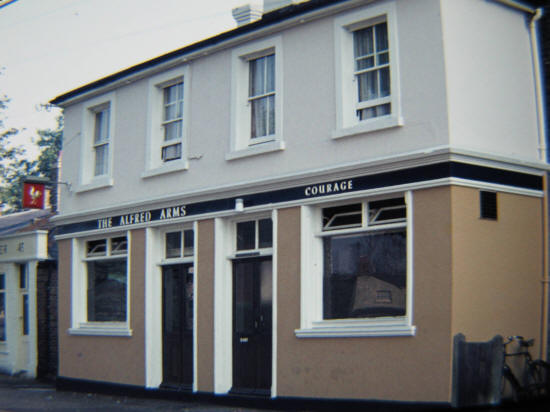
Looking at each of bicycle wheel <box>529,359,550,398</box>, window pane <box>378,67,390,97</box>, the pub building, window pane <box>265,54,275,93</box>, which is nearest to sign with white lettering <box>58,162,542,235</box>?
the pub building

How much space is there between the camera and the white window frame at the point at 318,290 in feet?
37.7

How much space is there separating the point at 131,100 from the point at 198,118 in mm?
2463

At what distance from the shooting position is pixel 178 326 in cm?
1541

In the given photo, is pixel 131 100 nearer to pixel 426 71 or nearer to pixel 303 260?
pixel 303 260

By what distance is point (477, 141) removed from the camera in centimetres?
1151

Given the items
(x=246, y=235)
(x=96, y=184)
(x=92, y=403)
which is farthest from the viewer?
(x=96, y=184)

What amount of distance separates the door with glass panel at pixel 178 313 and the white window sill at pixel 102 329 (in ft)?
3.64

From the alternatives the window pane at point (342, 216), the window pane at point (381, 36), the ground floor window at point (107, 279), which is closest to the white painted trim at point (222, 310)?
the window pane at point (342, 216)

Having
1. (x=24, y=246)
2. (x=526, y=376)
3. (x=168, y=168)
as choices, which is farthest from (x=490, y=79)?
(x=24, y=246)

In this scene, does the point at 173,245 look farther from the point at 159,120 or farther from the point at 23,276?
the point at 23,276

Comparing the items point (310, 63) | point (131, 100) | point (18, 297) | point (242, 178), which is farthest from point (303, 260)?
point (18, 297)

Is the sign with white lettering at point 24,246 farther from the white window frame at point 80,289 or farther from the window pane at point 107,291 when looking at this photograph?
the window pane at point 107,291

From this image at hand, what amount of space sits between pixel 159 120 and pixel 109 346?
196 inches

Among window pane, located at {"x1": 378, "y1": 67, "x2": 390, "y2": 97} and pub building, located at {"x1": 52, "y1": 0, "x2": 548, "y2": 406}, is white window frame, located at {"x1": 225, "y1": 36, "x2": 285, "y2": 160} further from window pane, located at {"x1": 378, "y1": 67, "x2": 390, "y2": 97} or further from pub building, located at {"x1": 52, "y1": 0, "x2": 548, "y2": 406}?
window pane, located at {"x1": 378, "y1": 67, "x2": 390, "y2": 97}
